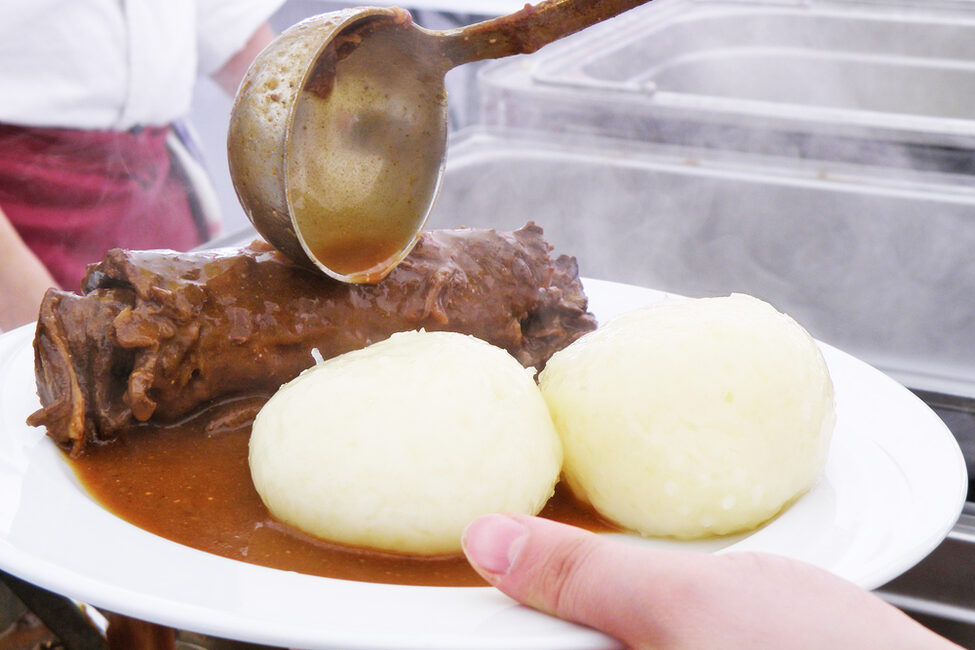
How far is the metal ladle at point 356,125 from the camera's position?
1.69 metres

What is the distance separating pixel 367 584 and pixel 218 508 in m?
0.40

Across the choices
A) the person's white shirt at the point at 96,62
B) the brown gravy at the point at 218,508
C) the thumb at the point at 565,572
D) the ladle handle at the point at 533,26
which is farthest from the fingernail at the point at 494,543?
the person's white shirt at the point at 96,62

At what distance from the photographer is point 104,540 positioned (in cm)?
135

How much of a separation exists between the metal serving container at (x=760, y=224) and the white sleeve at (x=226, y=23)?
1.20 m

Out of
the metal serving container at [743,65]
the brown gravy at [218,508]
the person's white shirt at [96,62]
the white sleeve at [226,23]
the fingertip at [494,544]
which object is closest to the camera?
the fingertip at [494,544]

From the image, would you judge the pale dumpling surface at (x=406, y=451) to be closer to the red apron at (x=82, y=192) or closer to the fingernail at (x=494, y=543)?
the fingernail at (x=494, y=543)

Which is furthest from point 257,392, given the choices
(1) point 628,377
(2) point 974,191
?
(2) point 974,191

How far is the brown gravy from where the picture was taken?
1409 mm

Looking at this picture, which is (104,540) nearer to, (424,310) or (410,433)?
(410,433)

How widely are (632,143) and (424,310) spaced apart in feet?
5.98

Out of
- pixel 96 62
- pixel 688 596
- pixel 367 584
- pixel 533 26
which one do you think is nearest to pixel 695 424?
pixel 688 596

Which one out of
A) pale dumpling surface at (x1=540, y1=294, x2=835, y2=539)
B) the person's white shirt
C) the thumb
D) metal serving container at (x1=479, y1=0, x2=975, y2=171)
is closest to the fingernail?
the thumb

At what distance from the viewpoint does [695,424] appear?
4.99 ft

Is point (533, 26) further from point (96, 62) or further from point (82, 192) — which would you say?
point (82, 192)
